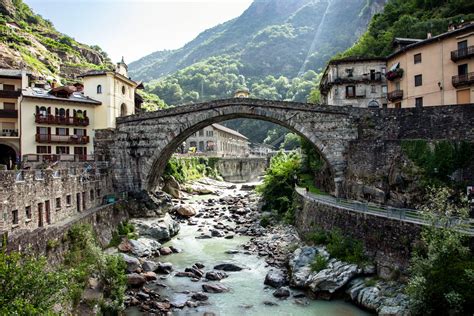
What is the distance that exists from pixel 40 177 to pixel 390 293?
58.0 ft

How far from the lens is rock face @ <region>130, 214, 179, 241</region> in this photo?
28.2m

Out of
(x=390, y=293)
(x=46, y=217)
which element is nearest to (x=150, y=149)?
(x=46, y=217)

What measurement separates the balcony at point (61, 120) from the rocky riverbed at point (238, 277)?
36.0ft

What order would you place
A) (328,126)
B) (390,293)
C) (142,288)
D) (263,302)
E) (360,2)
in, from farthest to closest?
(360,2)
(328,126)
(142,288)
(263,302)
(390,293)

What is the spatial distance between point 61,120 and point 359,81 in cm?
2939

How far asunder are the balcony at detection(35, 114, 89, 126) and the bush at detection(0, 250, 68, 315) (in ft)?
83.3

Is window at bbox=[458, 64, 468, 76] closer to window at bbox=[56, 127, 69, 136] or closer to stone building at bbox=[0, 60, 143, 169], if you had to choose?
stone building at bbox=[0, 60, 143, 169]

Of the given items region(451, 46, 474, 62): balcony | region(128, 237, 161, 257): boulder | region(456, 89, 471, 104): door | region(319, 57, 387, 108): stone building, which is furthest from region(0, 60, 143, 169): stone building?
region(456, 89, 471, 104): door

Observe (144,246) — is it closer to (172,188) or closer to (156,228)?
(156,228)

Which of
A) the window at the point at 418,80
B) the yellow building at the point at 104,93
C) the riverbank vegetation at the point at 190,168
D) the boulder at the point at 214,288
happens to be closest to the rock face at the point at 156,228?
the boulder at the point at 214,288

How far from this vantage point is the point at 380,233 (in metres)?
17.6

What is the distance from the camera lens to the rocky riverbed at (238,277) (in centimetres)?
1653

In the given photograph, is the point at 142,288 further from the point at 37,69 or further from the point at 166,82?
the point at 166,82

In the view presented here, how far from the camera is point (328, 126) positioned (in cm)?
2950
